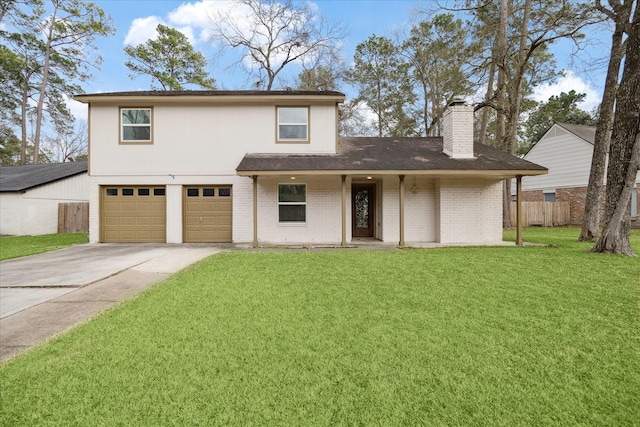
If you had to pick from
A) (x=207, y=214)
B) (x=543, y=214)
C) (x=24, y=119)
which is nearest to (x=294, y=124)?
(x=207, y=214)

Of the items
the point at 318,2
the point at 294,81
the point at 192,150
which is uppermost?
the point at 318,2

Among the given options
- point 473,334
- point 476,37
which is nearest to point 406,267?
point 473,334

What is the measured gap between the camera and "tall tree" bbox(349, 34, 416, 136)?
80.0 ft

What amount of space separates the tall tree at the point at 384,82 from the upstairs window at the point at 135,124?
16.6 metres

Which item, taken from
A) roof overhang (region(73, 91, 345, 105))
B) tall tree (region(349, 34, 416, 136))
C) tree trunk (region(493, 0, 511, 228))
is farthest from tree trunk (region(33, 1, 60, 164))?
tree trunk (region(493, 0, 511, 228))

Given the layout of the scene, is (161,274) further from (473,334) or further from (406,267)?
(473,334)

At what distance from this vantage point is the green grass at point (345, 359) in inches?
89.4

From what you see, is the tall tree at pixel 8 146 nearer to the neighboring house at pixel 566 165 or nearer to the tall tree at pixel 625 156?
the tall tree at pixel 625 156

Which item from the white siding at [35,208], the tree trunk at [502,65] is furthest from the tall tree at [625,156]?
the white siding at [35,208]

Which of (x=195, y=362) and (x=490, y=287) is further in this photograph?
(x=490, y=287)

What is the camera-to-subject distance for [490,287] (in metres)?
5.38

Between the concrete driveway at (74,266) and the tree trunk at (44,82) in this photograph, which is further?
the tree trunk at (44,82)

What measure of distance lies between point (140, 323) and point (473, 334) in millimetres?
3907

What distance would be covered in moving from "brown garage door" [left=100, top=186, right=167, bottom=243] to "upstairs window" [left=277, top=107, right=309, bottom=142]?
16.6ft
